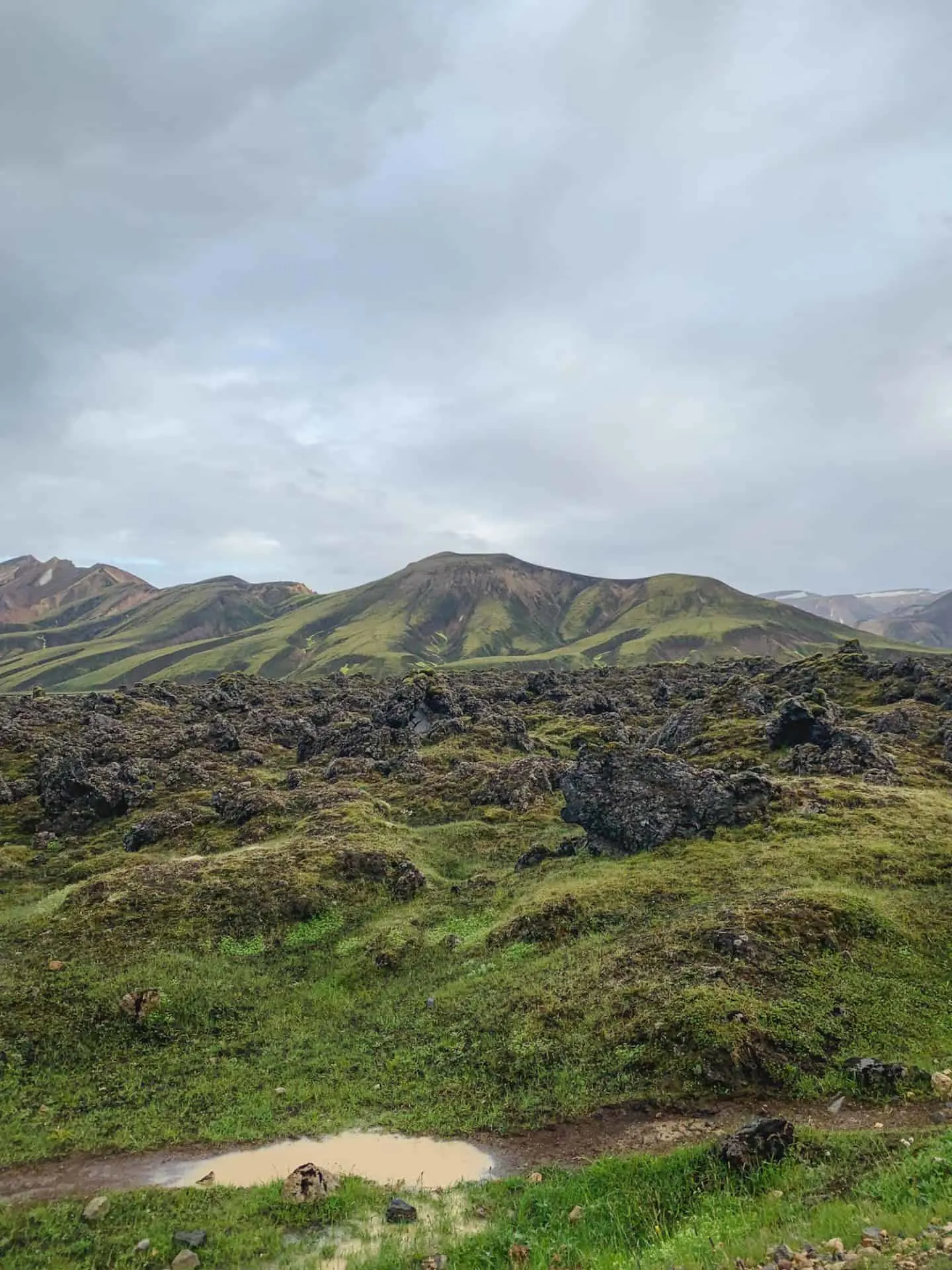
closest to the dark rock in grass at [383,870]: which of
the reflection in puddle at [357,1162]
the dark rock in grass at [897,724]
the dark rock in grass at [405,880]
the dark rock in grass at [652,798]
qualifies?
the dark rock in grass at [405,880]

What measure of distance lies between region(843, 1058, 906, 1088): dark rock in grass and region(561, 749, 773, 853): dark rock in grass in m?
21.3

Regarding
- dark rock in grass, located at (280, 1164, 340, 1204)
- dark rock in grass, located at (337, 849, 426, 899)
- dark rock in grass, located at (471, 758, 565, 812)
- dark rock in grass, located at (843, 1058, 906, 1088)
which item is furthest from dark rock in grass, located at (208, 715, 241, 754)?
dark rock in grass, located at (843, 1058, 906, 1088)

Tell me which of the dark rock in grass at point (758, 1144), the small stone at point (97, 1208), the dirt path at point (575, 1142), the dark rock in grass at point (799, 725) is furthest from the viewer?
the dark rock in grass at point (799, 725)

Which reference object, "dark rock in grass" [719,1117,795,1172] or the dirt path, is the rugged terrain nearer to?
the dirt path

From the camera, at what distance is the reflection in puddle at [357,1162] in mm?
18828

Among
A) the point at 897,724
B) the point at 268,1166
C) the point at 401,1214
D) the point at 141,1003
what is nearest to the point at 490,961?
the point at 268,1166

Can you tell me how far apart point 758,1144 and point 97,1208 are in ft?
56.6

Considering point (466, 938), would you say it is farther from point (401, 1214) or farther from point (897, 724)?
point (897, 724)

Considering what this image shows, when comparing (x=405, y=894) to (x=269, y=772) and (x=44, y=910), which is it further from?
(x=269, y=772)

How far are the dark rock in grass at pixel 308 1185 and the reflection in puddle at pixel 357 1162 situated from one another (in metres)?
0.99

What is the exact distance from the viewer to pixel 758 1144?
663 inches

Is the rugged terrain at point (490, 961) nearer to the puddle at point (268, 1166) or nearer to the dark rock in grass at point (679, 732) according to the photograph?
the puddle at point (268, 1166)

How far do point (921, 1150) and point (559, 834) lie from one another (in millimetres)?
36029

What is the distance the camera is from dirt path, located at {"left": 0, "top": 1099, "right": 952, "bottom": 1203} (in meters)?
18.4
